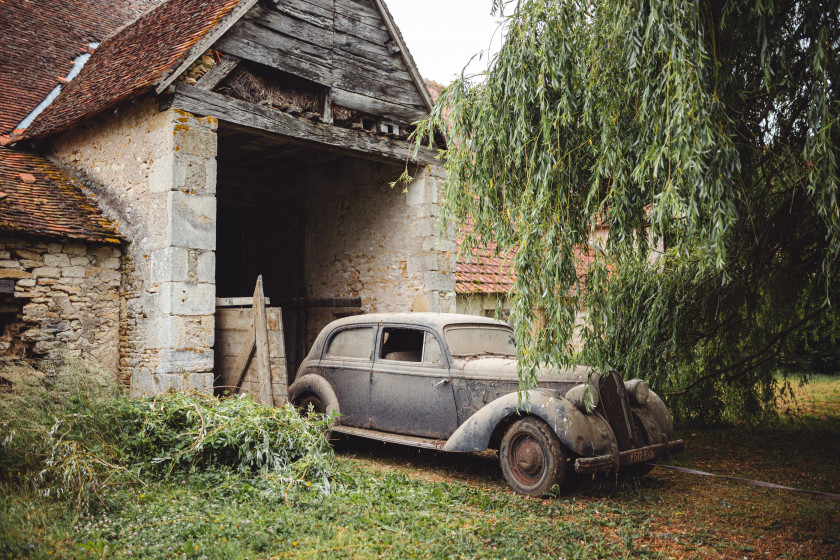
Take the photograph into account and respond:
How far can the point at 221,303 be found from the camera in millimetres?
7793

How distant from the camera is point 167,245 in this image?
6938 millimetres

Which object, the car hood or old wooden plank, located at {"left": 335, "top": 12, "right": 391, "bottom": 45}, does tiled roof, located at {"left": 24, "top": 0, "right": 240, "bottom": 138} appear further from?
the car hood

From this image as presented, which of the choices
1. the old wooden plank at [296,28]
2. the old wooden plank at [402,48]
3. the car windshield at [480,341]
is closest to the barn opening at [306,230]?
the old wooden plank at [402,48]

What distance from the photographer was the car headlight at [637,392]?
5809 mm

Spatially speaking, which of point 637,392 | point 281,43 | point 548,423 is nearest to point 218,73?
point 281,43

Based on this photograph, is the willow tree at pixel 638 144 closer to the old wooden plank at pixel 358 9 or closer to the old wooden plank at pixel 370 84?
the old wooden plank at pixel 370 84

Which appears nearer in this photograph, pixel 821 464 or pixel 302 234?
pixel 821 464

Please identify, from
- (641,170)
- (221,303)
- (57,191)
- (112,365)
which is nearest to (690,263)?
(641,170)

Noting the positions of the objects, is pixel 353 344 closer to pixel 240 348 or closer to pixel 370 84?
pixel 240 348

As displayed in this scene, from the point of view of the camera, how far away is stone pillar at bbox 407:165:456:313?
948 centimetres

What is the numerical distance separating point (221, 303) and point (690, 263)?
5395 millimetres

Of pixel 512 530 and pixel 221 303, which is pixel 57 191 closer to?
pixel 221 303

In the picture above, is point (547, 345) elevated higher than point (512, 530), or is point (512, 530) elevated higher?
point (547, 345)

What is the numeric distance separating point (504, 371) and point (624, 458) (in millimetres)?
1239
